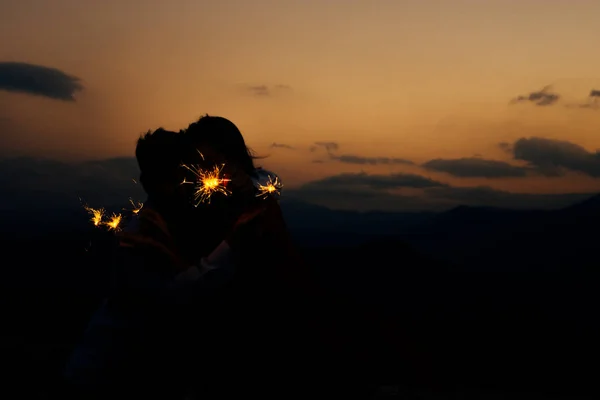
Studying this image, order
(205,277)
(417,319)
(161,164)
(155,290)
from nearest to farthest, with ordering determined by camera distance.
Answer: (205,277) < (155,290) < (161,164) < (417,319)

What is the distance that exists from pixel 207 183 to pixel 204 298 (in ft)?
1.87

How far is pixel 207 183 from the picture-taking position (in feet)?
10.5

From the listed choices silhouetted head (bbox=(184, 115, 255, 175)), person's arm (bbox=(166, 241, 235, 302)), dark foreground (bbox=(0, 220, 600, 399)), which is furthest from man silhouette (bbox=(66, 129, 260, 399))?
dark foreground (bbox=(0, 220, 600, 399))

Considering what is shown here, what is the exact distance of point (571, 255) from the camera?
95.5ft

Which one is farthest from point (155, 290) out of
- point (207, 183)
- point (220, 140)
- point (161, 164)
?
point (220, 140)

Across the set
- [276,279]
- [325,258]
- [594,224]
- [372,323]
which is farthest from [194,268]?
[594,224]

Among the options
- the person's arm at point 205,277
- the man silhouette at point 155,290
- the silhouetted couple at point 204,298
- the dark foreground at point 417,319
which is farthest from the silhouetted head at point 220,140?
the dark foreground at point 417,319

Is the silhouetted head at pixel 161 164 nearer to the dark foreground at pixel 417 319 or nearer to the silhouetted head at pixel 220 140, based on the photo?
the silhouetted head at pixel 220 140

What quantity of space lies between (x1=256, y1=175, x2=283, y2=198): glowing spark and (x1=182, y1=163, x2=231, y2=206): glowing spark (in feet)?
0.65

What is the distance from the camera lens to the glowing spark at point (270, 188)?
3387 millimetres

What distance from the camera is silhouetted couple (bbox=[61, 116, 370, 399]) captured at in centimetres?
308

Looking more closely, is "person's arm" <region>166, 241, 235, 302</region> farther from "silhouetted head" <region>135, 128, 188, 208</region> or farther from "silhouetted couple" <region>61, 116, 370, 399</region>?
"silhouetted head" <region>135, 128, 188, 208</region>

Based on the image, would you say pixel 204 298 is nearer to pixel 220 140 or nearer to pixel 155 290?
pixel 155 290

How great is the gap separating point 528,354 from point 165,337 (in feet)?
34.0
